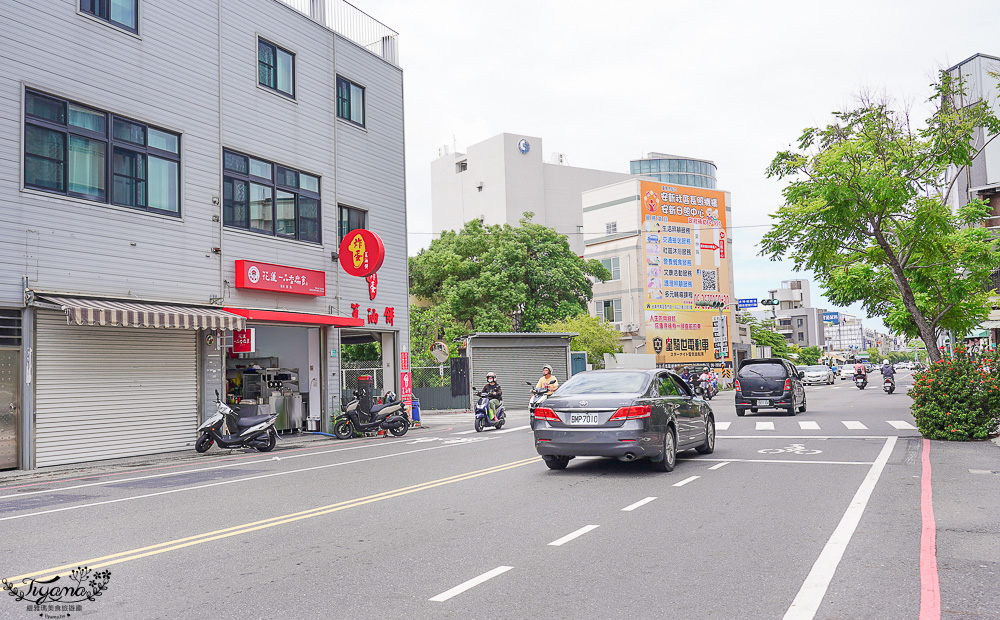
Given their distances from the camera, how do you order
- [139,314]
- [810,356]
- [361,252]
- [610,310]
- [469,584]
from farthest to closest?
[810,356] < [610,310] < [361,252] < [139,314] < [469,584]

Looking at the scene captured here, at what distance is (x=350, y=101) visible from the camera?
2347 centimetres

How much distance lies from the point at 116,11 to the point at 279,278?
6.78 meters

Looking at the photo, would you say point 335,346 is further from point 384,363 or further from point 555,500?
point 555,500

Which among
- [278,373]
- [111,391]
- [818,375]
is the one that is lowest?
[818,375]

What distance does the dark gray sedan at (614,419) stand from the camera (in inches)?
414

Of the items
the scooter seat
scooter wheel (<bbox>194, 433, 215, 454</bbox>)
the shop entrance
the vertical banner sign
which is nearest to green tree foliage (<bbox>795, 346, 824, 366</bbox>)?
the vertical banner sign

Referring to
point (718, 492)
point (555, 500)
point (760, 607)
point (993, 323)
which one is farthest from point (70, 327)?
point (993, 323)

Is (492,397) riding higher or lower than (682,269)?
lower

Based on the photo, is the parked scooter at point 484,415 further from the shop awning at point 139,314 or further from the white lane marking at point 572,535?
the white lane marking at point 572,535

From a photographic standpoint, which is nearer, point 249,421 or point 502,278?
point 249,421

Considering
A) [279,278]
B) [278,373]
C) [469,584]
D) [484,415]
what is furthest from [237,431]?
[469,584]

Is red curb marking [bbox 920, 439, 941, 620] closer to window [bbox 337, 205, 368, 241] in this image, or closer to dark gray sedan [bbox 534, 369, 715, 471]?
dark gray sedan [bbox 534, 369, 715, 471]

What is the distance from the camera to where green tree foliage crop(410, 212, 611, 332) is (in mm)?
44250

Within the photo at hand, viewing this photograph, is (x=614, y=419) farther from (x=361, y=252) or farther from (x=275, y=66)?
(x=275, y=66)
